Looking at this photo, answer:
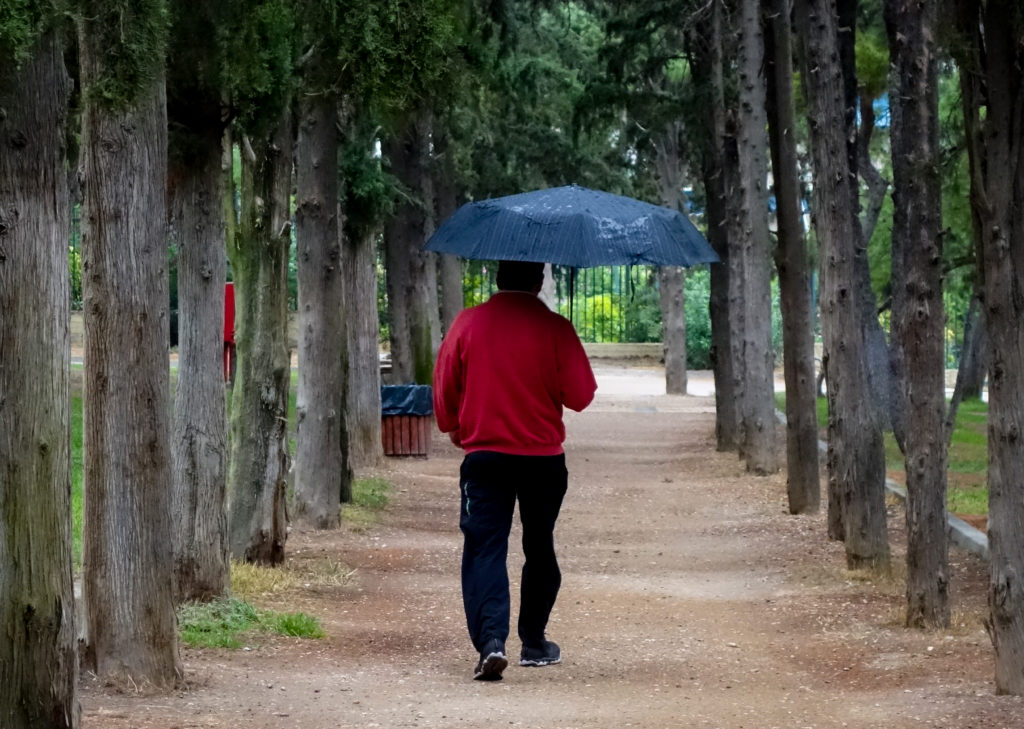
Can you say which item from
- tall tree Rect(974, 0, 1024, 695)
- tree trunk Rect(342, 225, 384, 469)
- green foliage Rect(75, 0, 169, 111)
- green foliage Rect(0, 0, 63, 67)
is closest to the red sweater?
tall tree Rect(974, 0, 1024, 695)

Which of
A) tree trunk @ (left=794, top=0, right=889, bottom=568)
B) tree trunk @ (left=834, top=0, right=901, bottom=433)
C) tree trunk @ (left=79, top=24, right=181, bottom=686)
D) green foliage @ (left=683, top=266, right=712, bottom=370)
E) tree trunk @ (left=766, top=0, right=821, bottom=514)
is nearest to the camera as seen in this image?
tree trunk @ (left=79, top=24, right=181, bottom=686)

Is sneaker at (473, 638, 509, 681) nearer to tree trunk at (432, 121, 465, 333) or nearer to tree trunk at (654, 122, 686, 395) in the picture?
tree trunk at (432, 121, 465, 333)

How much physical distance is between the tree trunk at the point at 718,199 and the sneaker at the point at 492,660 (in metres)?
14.3

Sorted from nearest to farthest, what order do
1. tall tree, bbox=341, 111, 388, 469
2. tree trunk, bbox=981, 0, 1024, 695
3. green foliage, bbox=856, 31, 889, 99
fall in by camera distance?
tree trunk, bbox=981, 0, 1024, 695
tall tree, bbox=341, 111, 388, 469
green foliage, bbox=856, 31, 889, 99

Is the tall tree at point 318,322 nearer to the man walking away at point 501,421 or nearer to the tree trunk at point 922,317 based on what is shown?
the tree trunk at point 922,317

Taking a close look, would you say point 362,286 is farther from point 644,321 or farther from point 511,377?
point 644,321

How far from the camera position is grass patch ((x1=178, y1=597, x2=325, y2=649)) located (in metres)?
8.91

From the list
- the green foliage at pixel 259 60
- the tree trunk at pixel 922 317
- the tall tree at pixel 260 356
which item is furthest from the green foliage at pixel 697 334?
the tree trunk at pixel 922 317

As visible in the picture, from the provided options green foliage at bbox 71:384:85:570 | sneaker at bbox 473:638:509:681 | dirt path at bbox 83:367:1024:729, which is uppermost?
green foliage at bbox 71:384:85:570

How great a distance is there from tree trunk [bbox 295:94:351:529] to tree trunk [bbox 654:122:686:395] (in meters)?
22.1

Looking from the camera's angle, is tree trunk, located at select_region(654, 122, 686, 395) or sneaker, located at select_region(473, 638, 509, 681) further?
tree trunk, located at select_region(654, 122, 686, 395)

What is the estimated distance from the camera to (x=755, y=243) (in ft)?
62.2

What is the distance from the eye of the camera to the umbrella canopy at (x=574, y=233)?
26.2 feet

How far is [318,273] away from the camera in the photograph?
14.0 meters
